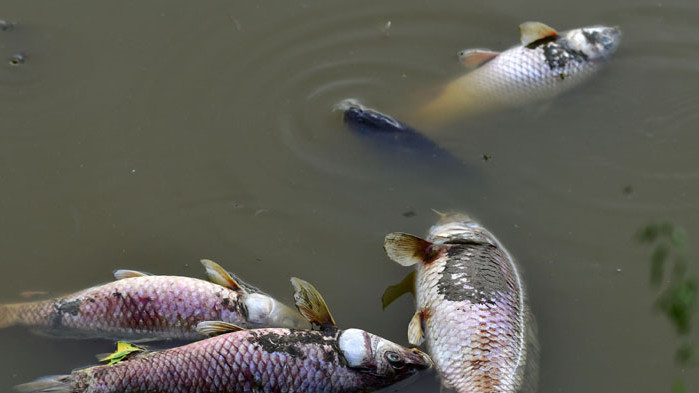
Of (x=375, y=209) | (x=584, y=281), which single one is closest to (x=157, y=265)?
(x=375, y=209)

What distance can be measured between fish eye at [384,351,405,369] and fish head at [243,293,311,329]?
2.11 feet

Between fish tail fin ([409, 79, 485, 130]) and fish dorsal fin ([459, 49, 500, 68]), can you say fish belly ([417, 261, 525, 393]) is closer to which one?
fish tail fin ([409, 79, 485, 130])

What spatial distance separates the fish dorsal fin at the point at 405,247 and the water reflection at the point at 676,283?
1.57 meters

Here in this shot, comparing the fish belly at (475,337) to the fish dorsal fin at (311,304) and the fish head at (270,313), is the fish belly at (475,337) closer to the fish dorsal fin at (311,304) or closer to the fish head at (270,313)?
the fish dorsal fin at (311,304)

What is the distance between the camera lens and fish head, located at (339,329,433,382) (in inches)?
147

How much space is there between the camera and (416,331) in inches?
158

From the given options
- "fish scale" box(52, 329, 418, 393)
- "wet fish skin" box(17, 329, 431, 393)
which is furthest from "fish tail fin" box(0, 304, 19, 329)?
"fish scale" box(52, 329, 418, 393)

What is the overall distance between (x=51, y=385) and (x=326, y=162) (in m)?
2.38

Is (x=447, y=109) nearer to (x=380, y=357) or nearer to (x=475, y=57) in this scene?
(x=475, y=57)

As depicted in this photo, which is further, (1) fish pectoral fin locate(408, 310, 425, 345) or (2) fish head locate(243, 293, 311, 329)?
(2) fish head locate(243, 293, 311, 329)

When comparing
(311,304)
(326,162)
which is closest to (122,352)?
(311,304)

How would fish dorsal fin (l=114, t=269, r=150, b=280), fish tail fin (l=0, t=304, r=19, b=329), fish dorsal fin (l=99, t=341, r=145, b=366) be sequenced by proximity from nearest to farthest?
fish dorsal fin (l=99, t=341, r=145, b=366) < fish tail fin (l=0, t=304, r=19, b=329) < fish dorsal fin (l=114, t=269, r=150, b=280)

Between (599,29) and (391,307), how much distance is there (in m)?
3.08

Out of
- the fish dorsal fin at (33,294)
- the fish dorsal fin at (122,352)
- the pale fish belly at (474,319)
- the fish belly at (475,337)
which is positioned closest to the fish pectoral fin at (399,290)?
the pale fish belly at (474,319)
